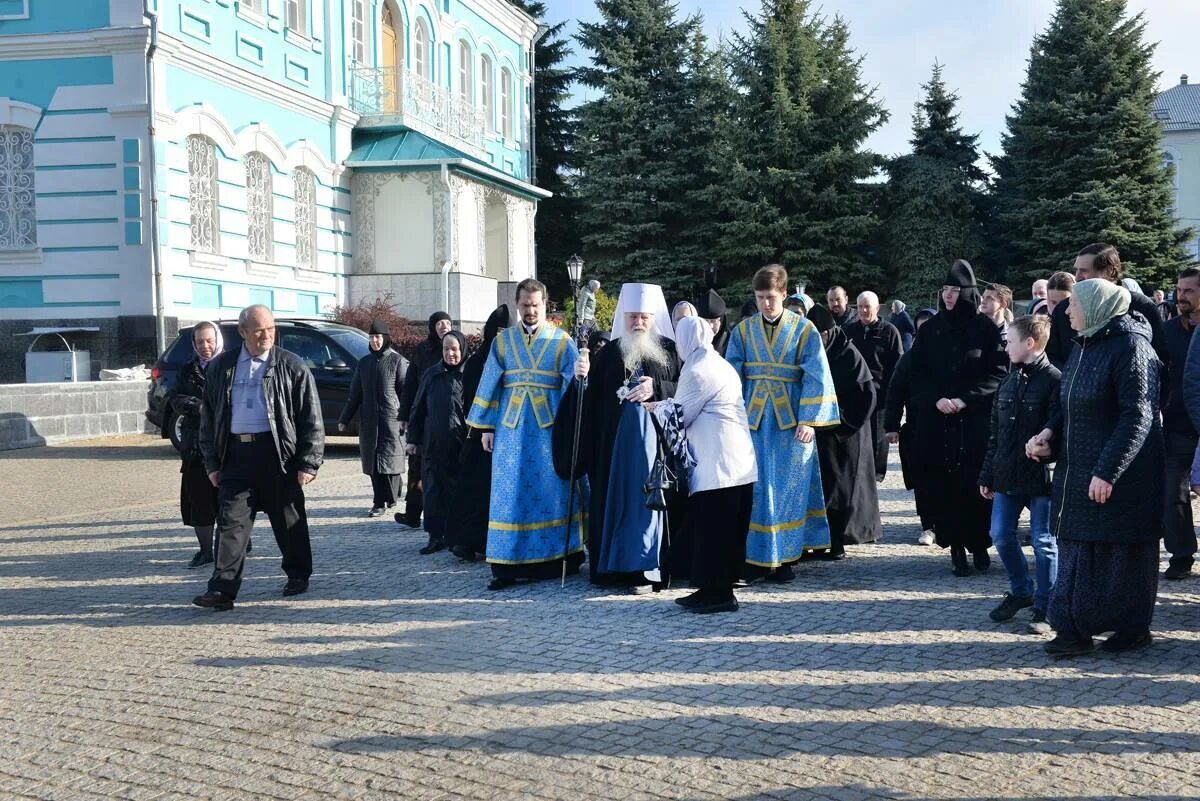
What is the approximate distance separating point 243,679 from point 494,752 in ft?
5.40

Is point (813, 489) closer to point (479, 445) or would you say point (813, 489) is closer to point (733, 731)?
point (479, 445)

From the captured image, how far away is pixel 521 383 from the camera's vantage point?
8.05 metres

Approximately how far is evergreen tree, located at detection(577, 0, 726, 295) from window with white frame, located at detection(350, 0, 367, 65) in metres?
14.0

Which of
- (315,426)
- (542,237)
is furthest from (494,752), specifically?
(542,237)

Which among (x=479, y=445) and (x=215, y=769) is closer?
(x=215, y=769)

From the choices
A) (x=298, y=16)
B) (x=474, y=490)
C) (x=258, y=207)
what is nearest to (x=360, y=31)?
(x=298, y=16)

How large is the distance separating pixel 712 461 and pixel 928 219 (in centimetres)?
3406

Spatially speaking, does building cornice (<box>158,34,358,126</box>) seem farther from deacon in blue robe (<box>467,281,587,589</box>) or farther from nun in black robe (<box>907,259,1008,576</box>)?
nun in black robe (<box>907,259,1008,576</box>)

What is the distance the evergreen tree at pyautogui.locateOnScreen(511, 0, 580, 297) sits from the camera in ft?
145

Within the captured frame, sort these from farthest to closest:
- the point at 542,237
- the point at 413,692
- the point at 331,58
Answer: the point at 542,237
the point at 331,58
the point at 413,692

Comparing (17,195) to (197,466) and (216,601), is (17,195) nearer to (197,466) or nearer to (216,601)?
(197,466)

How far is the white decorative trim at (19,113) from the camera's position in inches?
800

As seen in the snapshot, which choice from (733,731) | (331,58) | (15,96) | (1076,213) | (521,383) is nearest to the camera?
(733,731)

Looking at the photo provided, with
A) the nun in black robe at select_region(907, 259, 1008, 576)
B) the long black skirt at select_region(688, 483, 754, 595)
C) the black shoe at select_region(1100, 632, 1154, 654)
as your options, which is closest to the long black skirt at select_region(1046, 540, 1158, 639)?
the black shoe at select_region(1100, 632, 1154, 654)
